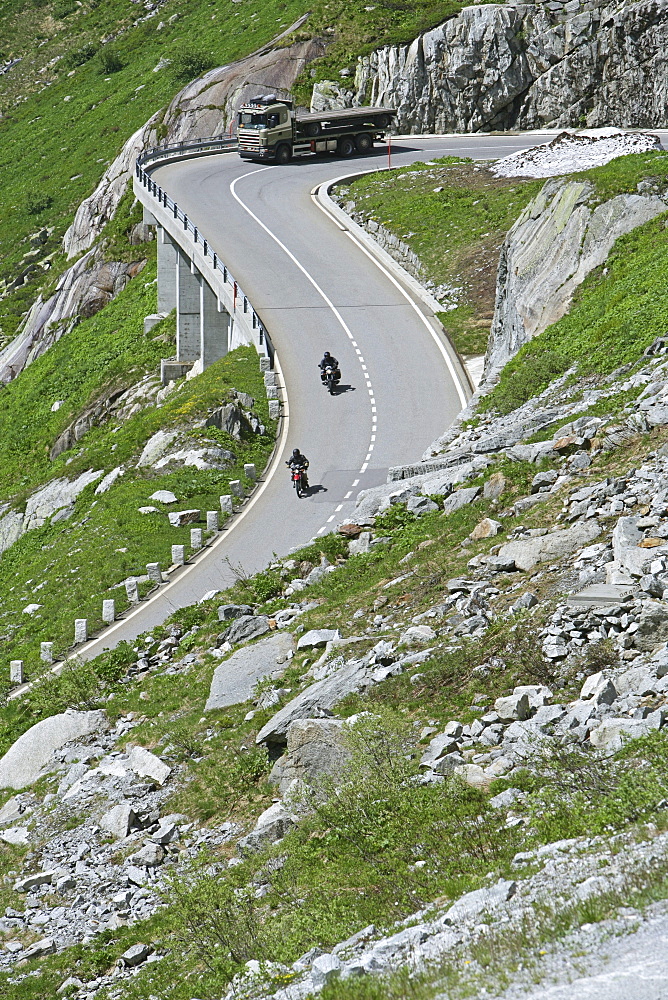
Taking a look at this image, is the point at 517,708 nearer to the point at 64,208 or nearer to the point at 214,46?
the point at 64,208

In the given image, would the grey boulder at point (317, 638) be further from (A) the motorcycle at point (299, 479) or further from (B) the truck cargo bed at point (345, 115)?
(B) the truck cargo bed at point (345, 115)

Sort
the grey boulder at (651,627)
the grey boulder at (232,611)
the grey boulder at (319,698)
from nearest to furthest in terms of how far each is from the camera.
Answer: the grey boulder at (651,627) → the grey boulder at (319,698) → the grey boulder at (232,611)

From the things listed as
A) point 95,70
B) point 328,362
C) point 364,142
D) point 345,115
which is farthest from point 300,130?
point 95,70

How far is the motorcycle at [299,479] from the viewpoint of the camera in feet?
90.6

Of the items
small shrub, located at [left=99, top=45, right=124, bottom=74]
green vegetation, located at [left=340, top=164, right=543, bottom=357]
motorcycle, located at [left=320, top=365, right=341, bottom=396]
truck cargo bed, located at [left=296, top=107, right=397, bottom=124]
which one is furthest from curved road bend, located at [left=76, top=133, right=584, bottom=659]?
small shrub, located at [left=99, top=45, right=124, bottom=74]

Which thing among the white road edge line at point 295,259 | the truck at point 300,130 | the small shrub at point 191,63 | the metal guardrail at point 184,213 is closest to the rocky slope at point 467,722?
the white road edge line at point 295,259

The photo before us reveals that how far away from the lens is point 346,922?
8945 millimetres

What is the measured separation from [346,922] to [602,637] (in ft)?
14.3

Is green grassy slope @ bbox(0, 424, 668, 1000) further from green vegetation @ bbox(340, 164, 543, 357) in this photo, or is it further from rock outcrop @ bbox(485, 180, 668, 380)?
green vegetation @ bbox(340, 164, 543, 357)

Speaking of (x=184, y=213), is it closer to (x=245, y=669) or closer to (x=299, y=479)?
(x=299, y=479)

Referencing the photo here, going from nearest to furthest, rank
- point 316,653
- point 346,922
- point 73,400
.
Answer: point 346,922
point 316,653
point 73,400

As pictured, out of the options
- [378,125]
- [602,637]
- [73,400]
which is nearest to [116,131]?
[378,125]

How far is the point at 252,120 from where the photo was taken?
58.0 metres

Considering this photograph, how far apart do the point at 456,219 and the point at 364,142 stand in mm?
17621
